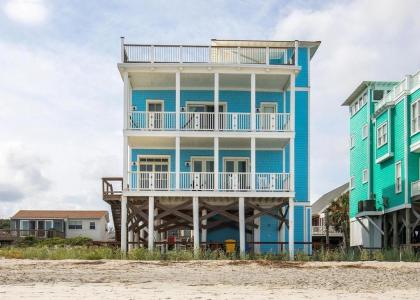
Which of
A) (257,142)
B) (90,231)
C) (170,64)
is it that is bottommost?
(90,231)

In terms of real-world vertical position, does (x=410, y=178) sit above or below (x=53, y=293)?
above

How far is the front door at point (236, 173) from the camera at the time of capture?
35406 mm

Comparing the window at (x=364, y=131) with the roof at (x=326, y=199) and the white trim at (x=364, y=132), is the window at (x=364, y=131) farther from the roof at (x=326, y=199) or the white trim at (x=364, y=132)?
the roof at (x=326, y=199)

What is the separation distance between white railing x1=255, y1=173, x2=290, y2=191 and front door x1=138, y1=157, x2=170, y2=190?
4.30 meters

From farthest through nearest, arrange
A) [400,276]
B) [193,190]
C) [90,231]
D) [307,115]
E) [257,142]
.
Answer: [90,231] < [307,115] < [257,142] < [193,190] < [400,276]

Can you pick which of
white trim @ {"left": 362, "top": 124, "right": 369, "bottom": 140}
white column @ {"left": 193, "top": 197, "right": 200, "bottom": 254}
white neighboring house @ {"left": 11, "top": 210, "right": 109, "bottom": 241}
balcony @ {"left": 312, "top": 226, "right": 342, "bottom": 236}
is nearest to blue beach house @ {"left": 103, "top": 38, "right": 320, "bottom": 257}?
white column @ {"left": 193, "top": 197, "right": 200, "bottom": 254}

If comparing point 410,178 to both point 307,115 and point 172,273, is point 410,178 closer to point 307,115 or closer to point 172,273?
point 307,115

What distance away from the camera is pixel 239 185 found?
36250 millimetres

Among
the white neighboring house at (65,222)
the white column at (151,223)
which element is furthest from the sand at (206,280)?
the white neighboring house at (65,222)

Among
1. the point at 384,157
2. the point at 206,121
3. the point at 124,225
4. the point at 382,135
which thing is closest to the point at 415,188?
the point at 384,157

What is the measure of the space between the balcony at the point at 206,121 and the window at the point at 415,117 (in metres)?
7.92

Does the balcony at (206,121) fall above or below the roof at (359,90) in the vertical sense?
below

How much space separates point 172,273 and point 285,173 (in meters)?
12.6

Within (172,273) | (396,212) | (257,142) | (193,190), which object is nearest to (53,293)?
(172,273)
